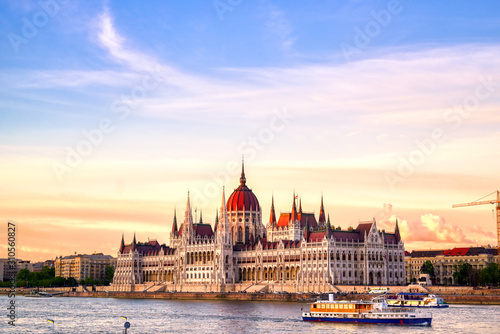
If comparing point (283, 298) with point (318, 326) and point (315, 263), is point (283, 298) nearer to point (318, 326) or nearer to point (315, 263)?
point (315, 263)

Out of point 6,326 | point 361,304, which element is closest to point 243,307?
point 361,304

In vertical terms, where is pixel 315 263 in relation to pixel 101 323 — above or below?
above

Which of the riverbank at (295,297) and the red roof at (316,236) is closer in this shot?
the riverbank at (295,297)

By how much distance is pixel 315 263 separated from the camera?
7347 inches

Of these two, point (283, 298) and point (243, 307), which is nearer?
point (243, 307)

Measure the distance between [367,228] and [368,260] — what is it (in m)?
7.73

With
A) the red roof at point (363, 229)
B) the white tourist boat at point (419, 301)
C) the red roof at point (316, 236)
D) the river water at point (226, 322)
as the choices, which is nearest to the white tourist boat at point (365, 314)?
the river water at point (226, 322)

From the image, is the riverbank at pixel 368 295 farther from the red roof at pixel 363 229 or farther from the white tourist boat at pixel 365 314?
the white tourist boat at pixel 365 314

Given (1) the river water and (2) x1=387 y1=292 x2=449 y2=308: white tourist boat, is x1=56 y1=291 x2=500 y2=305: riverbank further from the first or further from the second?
(2) x1=387 y1=292 x2=449 y2=308: white tourist boat

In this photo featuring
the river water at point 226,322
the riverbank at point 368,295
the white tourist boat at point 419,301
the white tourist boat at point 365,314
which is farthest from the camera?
the riverbank at point 368,295

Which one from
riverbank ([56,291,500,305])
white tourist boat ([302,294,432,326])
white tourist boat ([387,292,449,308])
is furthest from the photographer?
riverbank ([56,291,500,305])

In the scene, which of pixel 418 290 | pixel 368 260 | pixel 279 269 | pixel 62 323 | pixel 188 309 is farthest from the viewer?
pixel 279 269

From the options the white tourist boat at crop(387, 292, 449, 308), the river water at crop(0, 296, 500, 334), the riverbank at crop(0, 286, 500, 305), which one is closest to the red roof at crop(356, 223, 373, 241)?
the riverbank at crop(0, 286, 500, 305)

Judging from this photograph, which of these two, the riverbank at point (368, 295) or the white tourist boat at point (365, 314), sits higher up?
the riverbank at point (368, 295)
